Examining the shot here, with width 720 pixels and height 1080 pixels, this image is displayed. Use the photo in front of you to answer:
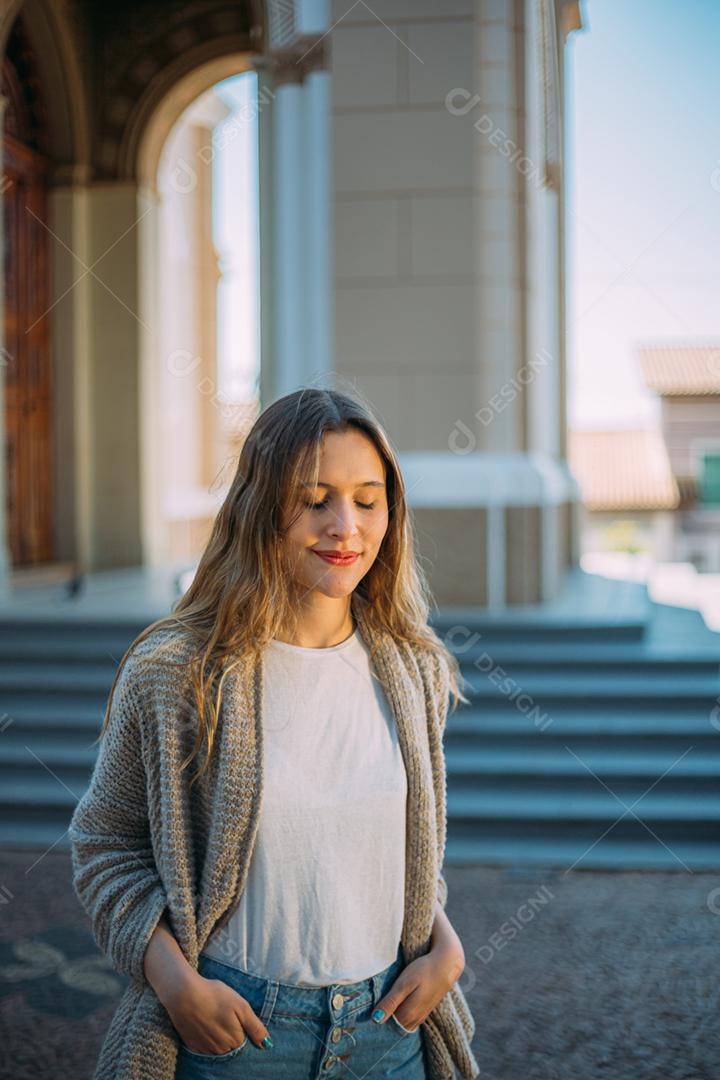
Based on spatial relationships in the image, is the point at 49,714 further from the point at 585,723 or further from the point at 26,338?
the point at 26,338

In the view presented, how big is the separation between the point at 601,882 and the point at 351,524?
341 cm

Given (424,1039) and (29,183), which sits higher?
(29,183)

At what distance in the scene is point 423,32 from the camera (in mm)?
6625

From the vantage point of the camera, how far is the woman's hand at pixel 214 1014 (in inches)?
58.0

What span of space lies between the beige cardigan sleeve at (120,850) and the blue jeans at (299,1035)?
11 cm

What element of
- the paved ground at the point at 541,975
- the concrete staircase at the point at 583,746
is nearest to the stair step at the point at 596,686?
the concrete staircase at the point at 583,746

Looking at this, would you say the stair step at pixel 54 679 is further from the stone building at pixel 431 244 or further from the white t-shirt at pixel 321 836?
the white t-shirt at pixel 321 836

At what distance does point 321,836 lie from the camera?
1518mm

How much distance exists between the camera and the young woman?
4.94 ft

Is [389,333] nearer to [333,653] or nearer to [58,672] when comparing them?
[58,672]

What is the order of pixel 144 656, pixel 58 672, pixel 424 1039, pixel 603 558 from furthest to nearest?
pixel 603 558, pixel 58 672, pixel 424 1039, pixel 144 656

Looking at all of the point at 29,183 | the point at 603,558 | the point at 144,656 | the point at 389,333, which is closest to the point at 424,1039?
the point at 144,656

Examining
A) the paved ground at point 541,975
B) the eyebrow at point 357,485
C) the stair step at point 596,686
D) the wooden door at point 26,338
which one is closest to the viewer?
the eyebrow at point 357,485

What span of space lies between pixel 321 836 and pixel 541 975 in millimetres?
2376
